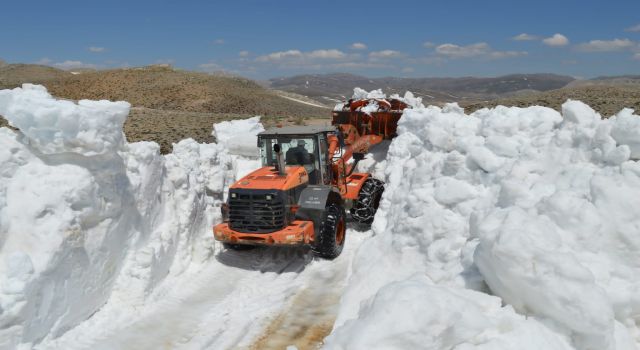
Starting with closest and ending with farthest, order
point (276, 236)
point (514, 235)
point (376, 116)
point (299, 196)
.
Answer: point (514, 235), point (276, 236), point (299, 196), point (376, 116)

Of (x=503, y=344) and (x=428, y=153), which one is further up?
(x=428, y=153)

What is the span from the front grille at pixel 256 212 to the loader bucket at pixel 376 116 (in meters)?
5.51

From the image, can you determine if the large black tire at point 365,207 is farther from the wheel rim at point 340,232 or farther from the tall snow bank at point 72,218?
the tall snow bank at point 72,218

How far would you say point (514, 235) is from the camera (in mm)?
4840

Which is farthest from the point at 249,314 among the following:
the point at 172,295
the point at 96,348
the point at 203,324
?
the point at 96,348

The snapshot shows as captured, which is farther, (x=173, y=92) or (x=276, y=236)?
(x=173, y=92)

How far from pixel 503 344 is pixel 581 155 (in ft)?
11.5

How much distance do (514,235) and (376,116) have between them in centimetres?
884

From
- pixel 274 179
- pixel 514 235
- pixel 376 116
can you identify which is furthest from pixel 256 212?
pixel 376 116

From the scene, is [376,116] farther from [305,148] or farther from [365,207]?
[305,148]

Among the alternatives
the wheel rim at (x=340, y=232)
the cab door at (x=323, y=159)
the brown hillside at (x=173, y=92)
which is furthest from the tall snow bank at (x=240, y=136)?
the brown hillside at (x=173, y=92)

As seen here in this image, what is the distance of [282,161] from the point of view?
8922mm

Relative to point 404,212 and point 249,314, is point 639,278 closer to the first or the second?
point 404,212

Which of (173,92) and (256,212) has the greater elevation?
(173,92)
